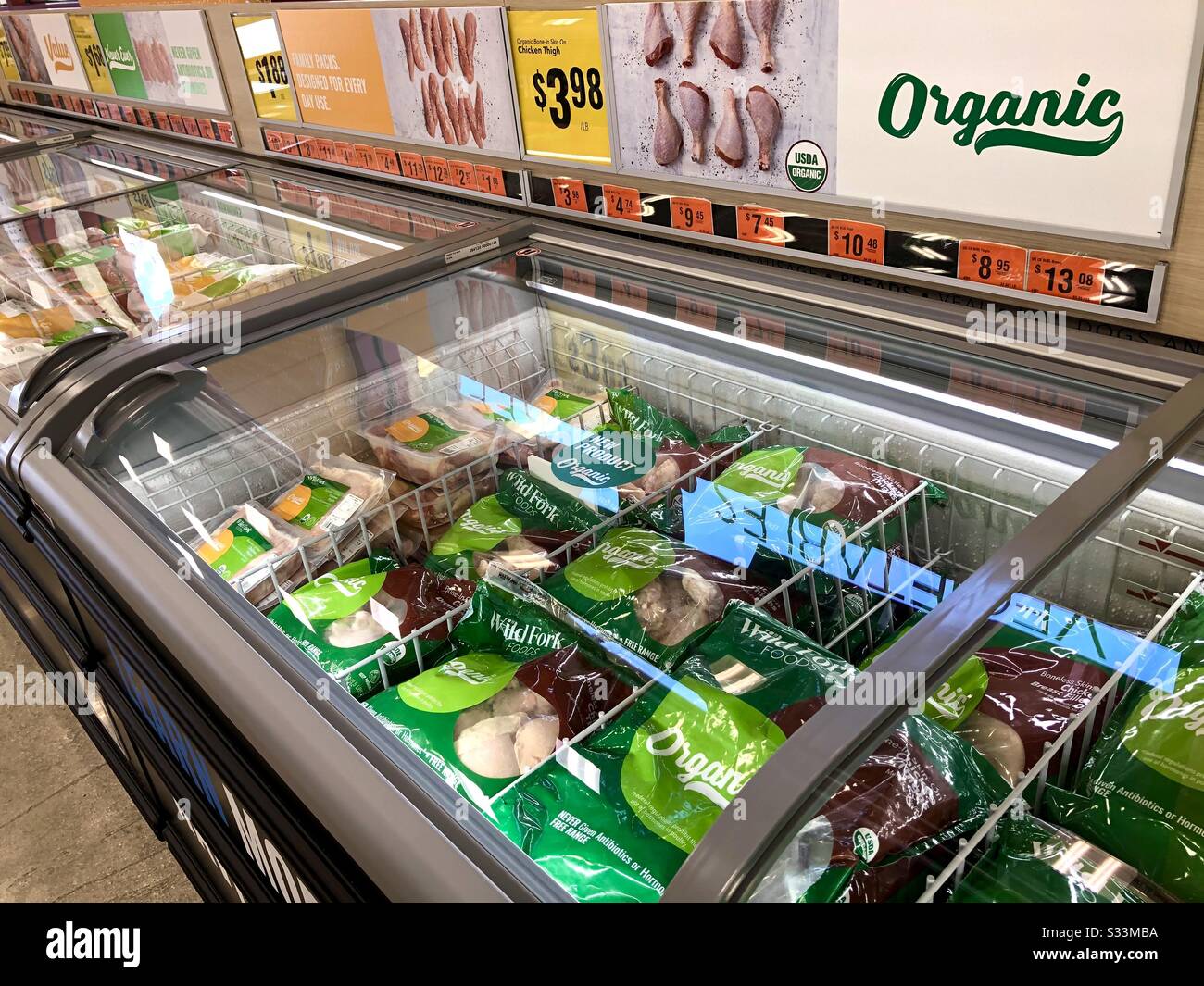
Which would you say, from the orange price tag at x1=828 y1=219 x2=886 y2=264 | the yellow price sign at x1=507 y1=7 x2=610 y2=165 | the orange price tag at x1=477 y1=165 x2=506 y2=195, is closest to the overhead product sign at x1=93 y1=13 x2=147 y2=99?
the orange price tag at x1=477 y1=165 x2=506 y2=195

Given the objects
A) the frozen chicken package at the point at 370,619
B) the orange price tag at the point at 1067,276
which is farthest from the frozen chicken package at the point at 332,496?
the orange price tag at the point at 1067,276

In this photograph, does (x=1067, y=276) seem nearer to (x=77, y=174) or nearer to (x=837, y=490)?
(x=837, y=490)

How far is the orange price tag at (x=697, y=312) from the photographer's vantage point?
1642 mm

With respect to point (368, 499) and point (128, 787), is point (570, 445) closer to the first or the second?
point (368, 499)

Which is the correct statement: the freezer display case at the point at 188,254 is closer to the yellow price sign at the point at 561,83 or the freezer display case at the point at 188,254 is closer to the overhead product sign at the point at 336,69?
the overhead product sign at the point at 336,69

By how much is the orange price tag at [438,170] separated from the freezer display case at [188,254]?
7 cm

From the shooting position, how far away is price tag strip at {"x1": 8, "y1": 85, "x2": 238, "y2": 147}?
10.5ft

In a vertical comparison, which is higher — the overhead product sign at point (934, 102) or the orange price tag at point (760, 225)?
the overhead product sign at point (934, 102)

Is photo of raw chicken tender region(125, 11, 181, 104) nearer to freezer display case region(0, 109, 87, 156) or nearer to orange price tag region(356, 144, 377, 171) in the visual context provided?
freezer display case region(0, 109, 87, 156)

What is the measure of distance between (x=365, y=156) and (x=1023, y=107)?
6.08ft

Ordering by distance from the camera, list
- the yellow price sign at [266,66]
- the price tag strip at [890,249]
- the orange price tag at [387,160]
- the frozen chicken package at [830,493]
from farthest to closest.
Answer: the yellow price sign at [266,66], the orange price tag at [387,160], the frozen chicken package at [830,493], the price tag strip at [890,249]

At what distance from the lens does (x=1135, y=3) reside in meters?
1.07

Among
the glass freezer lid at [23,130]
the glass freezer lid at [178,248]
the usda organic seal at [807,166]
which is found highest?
the usda organic seal at [807,166]

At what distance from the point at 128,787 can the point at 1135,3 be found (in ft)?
8.73
